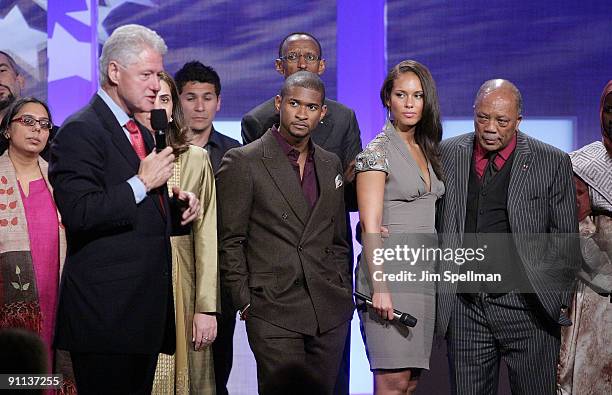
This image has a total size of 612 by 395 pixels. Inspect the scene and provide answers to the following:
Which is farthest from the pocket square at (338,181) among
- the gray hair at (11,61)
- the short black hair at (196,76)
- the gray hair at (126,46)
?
the gray hair at (11,61)

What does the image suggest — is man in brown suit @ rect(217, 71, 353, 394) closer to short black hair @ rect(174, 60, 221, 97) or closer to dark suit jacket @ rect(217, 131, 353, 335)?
dark suit jacket @ rect(217, 131, 353, 335)

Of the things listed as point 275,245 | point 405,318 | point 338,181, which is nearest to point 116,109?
point 275,245

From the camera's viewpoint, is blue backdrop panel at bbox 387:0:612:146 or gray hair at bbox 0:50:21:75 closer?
gray hair at bbox 0:50:21:75

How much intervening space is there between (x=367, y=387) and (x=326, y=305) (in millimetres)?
1550

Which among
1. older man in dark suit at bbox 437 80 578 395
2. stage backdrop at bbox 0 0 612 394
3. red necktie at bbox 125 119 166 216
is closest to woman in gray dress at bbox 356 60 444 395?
older man in dark suit at bbox 437 80 578 395

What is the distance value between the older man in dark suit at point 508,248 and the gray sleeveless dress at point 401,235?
86 millimetres

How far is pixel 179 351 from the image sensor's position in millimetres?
3629

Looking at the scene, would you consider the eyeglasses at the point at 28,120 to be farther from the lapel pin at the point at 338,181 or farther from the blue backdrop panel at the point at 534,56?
the blue backdrop panel at the point at 534,56

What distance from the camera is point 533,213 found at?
12.0ft

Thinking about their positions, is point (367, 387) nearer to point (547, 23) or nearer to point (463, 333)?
point (463, 333)

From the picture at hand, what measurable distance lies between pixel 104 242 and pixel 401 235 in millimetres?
1320

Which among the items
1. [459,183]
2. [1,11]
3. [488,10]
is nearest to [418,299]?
[459,183]

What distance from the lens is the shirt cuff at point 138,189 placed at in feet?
8.97

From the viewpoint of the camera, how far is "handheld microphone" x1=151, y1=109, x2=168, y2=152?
2.84m
